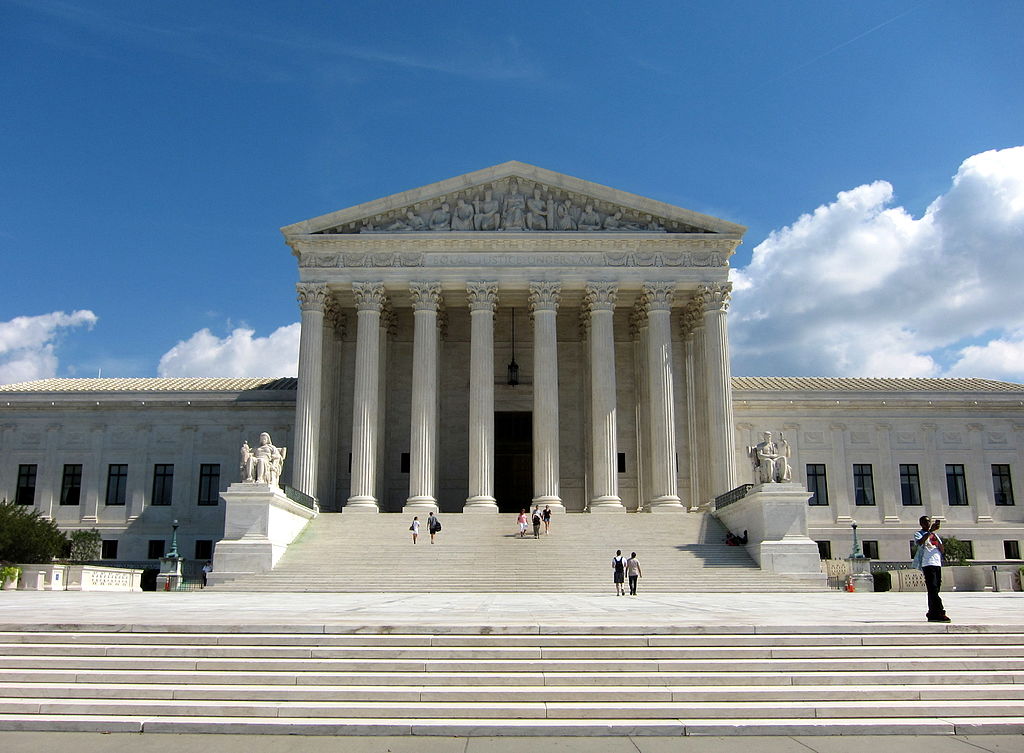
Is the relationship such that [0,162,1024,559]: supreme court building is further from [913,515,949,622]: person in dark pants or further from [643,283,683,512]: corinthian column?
[913,515,949,622]: person in dark pants

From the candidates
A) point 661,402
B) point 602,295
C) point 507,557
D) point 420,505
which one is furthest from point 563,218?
point 507,557

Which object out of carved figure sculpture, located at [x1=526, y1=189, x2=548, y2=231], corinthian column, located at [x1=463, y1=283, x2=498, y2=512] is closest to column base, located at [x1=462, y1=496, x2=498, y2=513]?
corinthian column, located at [x1=463, y1=283, x2=498, y2=512]

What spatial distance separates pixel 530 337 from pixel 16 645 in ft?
135

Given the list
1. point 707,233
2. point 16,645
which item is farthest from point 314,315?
point 16,645

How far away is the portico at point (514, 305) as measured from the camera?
145ft

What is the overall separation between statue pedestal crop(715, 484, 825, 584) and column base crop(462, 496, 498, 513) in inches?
485

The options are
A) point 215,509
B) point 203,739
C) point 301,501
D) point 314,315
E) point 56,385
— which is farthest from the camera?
point 56,385

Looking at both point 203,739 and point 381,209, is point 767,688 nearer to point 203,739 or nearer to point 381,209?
point 203,739

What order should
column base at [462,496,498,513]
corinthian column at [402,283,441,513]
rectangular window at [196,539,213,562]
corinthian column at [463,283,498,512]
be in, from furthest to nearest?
rectangular window at [196,539,213,562], corinthian column at [463,283,498,512], corinthian column at [402,283,441,513], column base at [462,496,498,513]

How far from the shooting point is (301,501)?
4125 centimetres

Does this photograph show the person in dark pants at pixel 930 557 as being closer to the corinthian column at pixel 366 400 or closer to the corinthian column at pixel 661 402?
the corinthian column at pixel 661 402

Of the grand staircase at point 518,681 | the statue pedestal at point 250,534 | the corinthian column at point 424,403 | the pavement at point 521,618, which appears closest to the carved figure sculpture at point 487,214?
the corinthian column at point 424,403

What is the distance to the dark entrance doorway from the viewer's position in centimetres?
5178

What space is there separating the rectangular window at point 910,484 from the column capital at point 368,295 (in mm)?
31984
